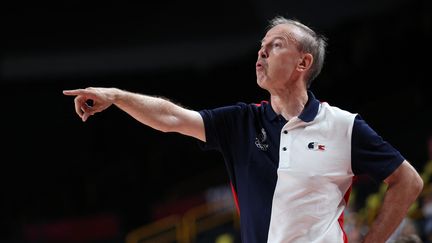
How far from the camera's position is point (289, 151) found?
3119 mm

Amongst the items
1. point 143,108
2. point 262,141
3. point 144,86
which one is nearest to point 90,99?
point 143,108

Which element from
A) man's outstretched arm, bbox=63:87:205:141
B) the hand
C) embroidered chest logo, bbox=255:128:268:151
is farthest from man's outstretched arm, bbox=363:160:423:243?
the hand

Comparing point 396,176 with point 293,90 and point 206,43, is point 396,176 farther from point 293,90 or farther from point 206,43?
point 206,43

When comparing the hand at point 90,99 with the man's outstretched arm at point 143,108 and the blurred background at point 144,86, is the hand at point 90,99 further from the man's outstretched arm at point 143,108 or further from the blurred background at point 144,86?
the blurred background at point 144,86

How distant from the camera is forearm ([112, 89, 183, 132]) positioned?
3014 mm

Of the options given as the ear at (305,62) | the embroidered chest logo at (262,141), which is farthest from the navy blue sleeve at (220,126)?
the ear at (305,62)

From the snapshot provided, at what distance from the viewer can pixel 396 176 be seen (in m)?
3.17

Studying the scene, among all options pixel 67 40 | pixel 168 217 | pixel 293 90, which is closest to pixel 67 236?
pixel 168 217

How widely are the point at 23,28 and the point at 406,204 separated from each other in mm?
16564

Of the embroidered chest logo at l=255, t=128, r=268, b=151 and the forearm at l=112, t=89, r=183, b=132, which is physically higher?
the forearm at l=112, t=89, r=183, b=132

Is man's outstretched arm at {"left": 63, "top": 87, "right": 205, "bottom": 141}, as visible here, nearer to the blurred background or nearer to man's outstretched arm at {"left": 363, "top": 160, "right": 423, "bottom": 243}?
man's outstretched arm at {"left": 363, "top": 160, "right": 423, "bottom": 243}

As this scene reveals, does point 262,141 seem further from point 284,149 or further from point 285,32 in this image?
point 285,32

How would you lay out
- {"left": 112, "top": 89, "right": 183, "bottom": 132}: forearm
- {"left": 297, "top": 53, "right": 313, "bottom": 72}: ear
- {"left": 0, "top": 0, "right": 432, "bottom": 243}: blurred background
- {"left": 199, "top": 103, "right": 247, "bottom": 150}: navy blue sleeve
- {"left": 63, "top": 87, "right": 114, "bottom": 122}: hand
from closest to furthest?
{"left": 63, "top": 87, "right": 114, "bottom": 122}: hand
{"left": 112, "top": 89, "right": 183, "bottom": 132}: forearm
{"left": 199, "top": 103, "right": 247, "bottom": 150}: navy blue sleeve
{"left": 297, "top": 53, "right": 313, "bottom": 72}: ear
{"left": 0, "top": 0, "right": 432, "bottom": 243}: blurred background

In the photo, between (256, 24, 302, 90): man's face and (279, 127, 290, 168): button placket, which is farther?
(256, 24, 302, 90): man's face
